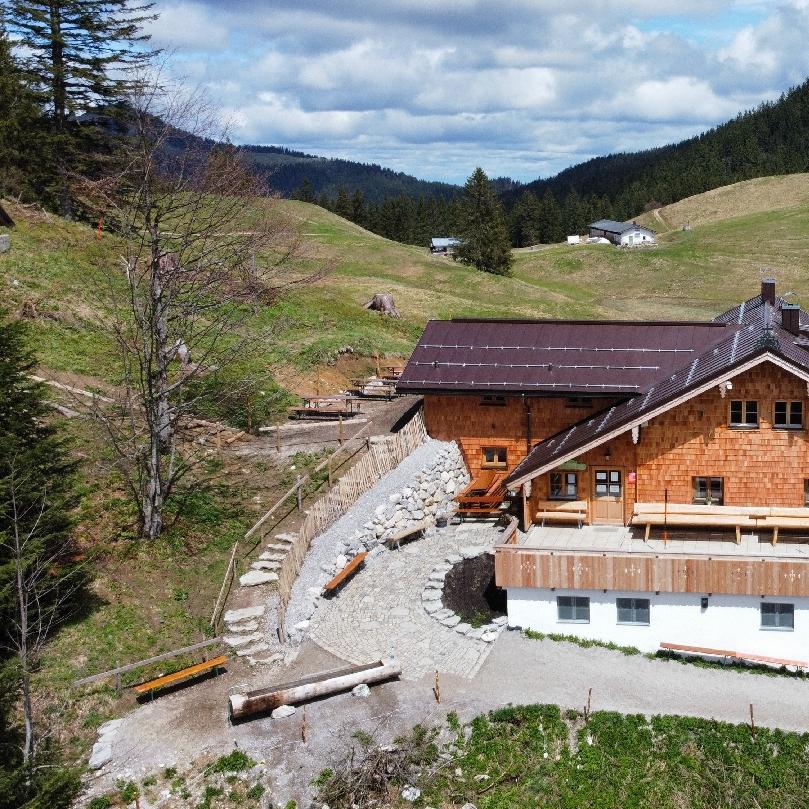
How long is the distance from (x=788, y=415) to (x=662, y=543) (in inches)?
212

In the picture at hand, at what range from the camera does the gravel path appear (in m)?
26.2

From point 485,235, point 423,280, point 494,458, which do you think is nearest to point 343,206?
point 485,235

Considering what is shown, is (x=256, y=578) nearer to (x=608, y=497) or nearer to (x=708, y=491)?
(x=608, y=497)

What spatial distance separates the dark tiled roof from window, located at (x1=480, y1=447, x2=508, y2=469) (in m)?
1.60

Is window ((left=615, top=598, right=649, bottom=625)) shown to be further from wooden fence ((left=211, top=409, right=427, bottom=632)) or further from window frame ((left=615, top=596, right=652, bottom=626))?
wooden fence ((left=211, top=409, right=427, bottom=632))


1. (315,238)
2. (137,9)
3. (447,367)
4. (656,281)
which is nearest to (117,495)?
(447,367)

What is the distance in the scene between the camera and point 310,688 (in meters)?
21.7

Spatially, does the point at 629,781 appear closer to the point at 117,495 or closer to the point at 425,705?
the point at 425,705

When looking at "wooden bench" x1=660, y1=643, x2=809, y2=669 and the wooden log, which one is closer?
the wooden log

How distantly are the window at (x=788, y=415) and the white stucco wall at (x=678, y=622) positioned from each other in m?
5.53

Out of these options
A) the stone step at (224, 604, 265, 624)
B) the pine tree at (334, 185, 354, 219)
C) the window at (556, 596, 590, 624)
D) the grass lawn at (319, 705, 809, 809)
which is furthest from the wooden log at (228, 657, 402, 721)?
the pine tree at (334, 185, 354, 219)

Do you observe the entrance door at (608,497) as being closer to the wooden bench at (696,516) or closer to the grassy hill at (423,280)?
the wooden bench at (696,516)

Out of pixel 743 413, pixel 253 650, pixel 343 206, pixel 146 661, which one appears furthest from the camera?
A: pixel 343 206

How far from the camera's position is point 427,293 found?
7375 centimetres
